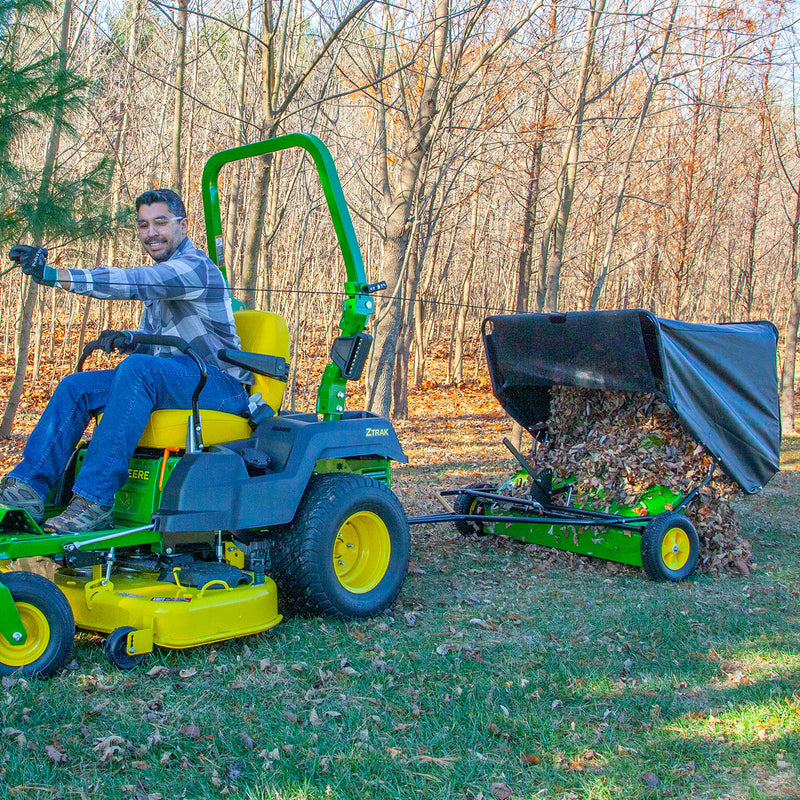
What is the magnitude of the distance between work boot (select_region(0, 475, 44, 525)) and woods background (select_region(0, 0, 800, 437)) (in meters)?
1.66

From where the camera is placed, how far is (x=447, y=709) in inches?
145

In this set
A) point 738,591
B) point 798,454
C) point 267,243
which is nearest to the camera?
point 738,591

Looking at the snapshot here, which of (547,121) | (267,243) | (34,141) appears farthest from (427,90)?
(34,141)

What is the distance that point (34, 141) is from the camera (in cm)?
1745

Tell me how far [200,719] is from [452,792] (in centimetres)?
108

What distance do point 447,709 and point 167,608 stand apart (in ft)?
4.46

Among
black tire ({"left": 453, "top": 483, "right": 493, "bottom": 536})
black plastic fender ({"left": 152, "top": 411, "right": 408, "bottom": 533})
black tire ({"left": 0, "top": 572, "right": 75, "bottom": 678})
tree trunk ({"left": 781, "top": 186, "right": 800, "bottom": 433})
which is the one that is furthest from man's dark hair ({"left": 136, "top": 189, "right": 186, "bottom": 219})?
tree trunk ({"left": 781, "top": 186, "right": 800, "bottom": 433})

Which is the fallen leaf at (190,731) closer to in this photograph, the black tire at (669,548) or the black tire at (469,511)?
the black tire at (669,548)

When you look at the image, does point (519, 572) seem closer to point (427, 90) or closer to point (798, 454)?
point (427, 90)

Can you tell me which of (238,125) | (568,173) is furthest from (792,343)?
(238,125)

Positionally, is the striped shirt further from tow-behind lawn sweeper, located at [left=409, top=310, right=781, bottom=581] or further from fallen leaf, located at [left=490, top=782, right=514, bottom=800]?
fallen leaf, located at [left=490, top=782, right=514, bottom=800]

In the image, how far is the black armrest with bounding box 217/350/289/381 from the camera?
15.0ft

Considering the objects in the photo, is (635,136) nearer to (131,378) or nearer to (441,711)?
(131,378)

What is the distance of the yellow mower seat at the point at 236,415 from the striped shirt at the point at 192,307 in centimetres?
18
